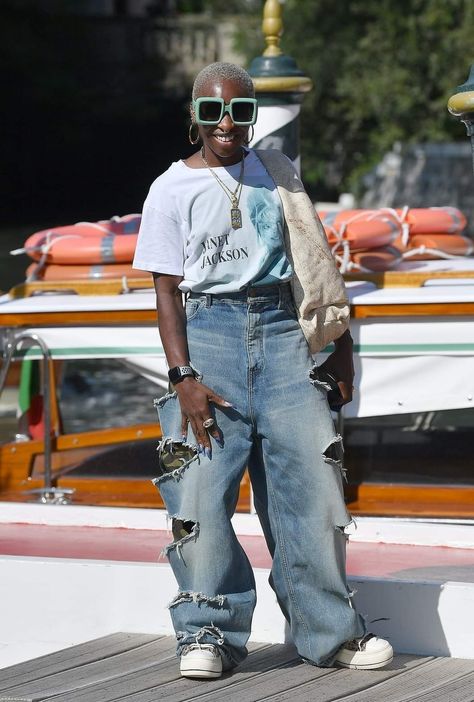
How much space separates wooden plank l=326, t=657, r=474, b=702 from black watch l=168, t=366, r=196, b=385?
906mm

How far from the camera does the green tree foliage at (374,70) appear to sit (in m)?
20.3

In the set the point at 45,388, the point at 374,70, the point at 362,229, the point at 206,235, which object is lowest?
the point at 45,388

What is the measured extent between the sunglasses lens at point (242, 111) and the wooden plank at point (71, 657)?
1.63 meters

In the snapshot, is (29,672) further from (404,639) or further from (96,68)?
(96,68)

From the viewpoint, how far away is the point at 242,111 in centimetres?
351

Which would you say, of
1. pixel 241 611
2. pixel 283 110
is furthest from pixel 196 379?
pixel 283 110

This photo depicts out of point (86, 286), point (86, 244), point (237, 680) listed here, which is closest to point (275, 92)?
point (86, 244)

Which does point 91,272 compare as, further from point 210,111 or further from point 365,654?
point 365,654

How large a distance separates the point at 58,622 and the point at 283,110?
2561 mm

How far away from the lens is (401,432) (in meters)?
6.43

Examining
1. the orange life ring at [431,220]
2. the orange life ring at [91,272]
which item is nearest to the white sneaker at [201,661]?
the orange life ring at [91,272]

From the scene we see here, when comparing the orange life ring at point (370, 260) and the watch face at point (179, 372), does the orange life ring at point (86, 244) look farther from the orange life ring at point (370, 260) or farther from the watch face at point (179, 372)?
the watch face at point (179, 372)

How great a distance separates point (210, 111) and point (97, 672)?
161cm

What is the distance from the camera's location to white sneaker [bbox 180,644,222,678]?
359 centimetres
